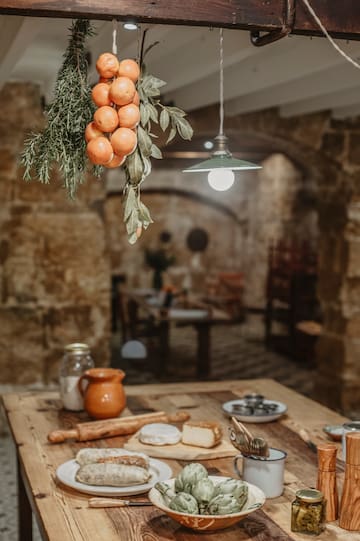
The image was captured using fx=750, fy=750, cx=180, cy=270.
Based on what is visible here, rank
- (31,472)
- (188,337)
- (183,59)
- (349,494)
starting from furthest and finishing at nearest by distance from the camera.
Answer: (188,337) → (183,59) → (31,472) → (349,494)

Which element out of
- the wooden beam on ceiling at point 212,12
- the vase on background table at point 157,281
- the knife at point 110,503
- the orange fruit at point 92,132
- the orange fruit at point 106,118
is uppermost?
the wooden beam on ceiling at point 212,12

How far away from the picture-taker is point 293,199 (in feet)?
30.5

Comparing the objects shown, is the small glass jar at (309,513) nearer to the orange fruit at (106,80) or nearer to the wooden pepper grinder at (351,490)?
the wooden pepper grinder at (351,490)

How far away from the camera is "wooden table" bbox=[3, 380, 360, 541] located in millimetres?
1946

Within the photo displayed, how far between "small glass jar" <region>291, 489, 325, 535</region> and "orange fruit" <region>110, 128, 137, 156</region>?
1.03m

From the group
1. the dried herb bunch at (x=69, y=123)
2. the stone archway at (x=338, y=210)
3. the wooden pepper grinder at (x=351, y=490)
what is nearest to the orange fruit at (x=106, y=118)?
the dried herb bunch at (x=69, y=123)

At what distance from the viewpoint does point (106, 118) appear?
2.05 meters

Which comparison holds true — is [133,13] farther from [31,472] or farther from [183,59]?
[183,59]

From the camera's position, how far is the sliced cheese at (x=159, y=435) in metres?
2.60

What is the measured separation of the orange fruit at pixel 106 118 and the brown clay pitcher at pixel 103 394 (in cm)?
116

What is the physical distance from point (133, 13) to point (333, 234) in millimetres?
Result: 3970

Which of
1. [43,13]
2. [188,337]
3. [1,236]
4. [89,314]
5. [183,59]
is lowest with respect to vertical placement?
[188,337]

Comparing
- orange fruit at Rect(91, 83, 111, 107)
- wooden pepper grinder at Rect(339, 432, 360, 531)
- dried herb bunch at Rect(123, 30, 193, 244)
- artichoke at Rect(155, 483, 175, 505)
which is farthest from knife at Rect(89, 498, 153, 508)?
orange fruit at Rect(91, 83, 111, 107)

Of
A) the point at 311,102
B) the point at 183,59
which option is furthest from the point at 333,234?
the point at 183,59
